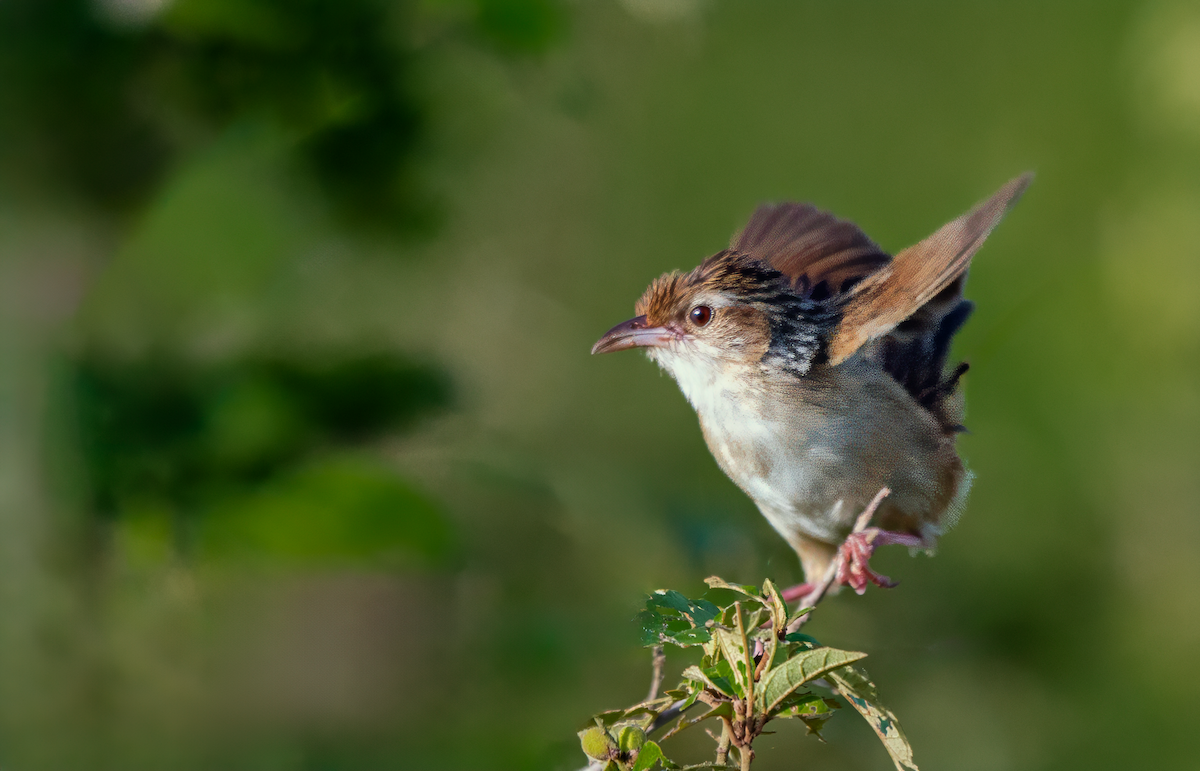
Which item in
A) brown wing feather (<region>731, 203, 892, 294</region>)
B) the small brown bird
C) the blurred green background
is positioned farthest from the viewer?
the blurred green background

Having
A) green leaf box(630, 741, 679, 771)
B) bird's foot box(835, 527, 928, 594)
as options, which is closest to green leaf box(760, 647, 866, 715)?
green leaf box(630, 741, 679, 771)

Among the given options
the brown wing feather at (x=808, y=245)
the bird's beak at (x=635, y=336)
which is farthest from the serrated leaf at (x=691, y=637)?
the brown wing feather at (x=808, y=245)

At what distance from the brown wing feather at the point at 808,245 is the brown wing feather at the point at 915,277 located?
0.18m

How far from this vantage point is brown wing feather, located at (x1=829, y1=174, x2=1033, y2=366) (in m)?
1.39

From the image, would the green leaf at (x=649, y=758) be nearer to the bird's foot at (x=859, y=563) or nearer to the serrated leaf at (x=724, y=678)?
the serrated leaf at (x=724, y=678)

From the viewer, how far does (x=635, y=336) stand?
189 centimetres

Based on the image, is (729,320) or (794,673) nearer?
(794,673)

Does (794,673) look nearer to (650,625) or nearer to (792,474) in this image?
(650,625)

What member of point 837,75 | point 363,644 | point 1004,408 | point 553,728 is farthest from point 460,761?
point 837,75

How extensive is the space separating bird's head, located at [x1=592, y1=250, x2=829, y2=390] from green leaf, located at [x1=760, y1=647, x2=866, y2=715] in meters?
0.76

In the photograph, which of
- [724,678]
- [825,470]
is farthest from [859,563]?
[724,678]

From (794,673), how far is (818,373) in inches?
30.3

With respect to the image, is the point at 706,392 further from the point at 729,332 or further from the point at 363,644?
the point at 363,644

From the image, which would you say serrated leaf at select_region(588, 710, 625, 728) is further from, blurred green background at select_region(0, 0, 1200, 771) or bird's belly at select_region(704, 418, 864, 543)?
bird's belly at select_region(704, 418, 864, 543)
